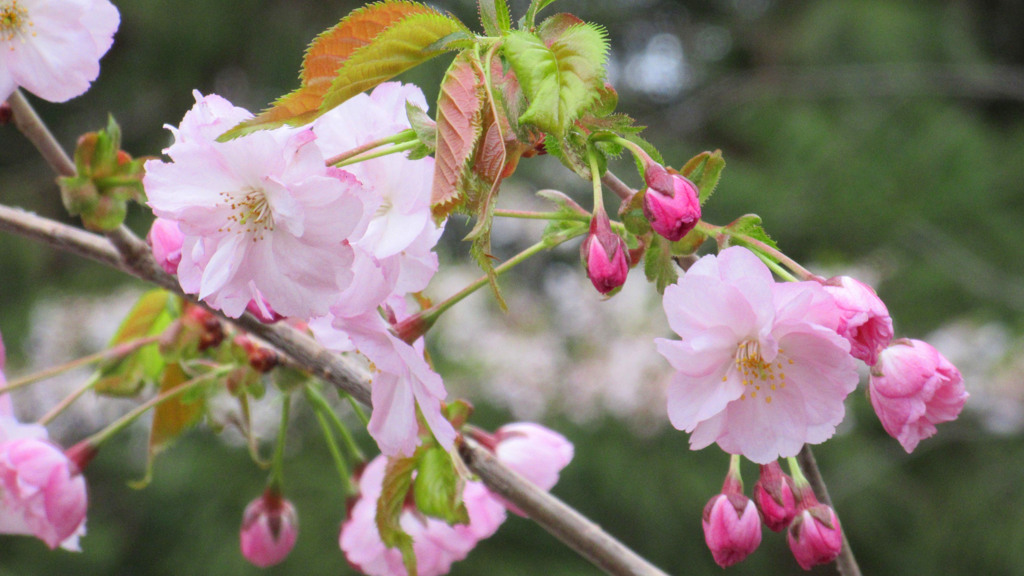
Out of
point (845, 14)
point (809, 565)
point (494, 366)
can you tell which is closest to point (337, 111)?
point (809, 565)

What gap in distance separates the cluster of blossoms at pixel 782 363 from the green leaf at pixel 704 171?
0.18 ft

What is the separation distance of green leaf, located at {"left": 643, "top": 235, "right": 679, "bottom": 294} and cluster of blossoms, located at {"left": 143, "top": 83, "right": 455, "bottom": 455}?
11cm

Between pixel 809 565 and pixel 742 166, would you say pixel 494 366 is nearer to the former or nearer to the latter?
pixel 742 166

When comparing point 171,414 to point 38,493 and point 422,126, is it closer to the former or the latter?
point 38,493

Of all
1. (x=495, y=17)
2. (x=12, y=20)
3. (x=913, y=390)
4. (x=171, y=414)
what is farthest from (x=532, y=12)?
(x=171, y=414)

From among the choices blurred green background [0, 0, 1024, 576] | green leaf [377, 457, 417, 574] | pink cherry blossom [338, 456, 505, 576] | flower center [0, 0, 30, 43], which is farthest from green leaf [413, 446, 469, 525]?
blurred green background [0, 0, 1024, 576]

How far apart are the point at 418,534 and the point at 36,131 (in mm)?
385

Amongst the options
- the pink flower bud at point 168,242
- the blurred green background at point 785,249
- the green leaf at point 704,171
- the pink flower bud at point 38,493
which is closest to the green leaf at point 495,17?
the green leaf at point 704,171

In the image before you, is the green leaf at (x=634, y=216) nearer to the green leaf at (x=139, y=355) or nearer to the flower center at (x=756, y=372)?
the flower center at (x=756, y=372)

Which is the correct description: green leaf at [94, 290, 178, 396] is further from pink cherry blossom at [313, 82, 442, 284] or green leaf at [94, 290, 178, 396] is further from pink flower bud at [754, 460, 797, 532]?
pink flower bud at [754, 460, 797, 532]

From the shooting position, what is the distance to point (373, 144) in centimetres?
40

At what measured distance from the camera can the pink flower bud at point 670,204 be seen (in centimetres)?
39

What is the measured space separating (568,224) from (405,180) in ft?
0.29

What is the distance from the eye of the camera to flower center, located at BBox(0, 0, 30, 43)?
0.55 meters
